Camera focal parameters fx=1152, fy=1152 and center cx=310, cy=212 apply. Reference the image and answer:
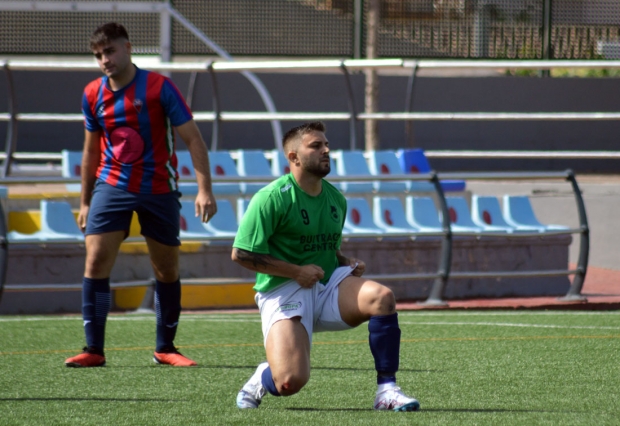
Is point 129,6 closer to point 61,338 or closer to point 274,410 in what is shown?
point 61,338

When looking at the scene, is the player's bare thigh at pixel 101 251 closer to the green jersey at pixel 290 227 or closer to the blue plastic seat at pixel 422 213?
the green jersey at pixel 290 227

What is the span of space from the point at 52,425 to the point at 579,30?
12491 millimetres

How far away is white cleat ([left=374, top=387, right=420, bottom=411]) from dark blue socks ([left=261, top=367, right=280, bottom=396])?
1.49ft

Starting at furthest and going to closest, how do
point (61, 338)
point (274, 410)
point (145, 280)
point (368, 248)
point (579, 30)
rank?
point (579, 30) → point (368, 248) → point (145, 280) → point (61, 338) → point (274, 410)

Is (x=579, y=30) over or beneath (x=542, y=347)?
over

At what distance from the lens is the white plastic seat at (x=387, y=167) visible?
12.2 metres

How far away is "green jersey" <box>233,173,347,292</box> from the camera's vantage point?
512 cm

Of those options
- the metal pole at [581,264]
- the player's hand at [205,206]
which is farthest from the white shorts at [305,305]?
the metal pole at [581,264]

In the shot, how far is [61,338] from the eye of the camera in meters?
7.91

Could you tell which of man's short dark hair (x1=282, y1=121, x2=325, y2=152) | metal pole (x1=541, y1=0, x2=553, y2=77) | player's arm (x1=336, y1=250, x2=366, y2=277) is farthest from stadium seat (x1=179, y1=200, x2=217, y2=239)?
metal pole (x1=541, y1=0, x2=553, y2=77)

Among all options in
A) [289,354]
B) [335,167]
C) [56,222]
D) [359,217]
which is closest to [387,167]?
[335,167]

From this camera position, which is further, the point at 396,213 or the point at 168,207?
the point at 396,213

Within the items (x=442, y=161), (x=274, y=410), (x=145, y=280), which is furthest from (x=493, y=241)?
(x=442, y=161)

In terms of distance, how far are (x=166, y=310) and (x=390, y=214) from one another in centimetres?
491
